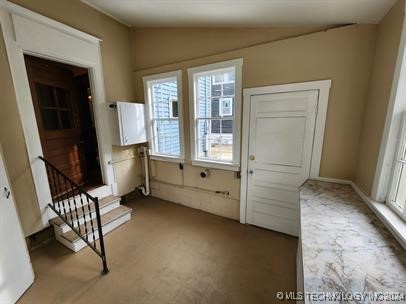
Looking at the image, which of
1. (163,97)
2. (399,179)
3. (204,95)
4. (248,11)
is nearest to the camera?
(399,179)

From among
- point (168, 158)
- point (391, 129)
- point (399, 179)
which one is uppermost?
point (391, 129)

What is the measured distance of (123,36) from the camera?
3.17m

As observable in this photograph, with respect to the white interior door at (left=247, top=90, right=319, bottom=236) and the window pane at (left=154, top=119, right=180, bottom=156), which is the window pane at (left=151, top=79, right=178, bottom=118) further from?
the white interior door at (left=247, top=90, right=319, bottom=236)

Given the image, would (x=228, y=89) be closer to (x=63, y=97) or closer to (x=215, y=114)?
(x=215, y=114)

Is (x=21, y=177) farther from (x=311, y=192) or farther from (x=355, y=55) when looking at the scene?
(x=355, y=55)

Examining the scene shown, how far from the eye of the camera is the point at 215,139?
288cm

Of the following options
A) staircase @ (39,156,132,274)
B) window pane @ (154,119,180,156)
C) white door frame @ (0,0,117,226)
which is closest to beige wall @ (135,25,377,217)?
window pane @ (154,119,180,156)

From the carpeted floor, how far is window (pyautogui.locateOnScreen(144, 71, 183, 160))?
1.37m

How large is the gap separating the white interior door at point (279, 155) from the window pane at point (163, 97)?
1504 mm

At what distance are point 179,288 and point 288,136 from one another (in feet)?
6.94

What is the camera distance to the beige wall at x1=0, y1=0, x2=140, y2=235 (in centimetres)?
194

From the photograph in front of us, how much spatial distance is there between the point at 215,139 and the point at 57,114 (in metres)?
2.64

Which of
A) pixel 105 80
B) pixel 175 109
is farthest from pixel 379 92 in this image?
pixel 105 80

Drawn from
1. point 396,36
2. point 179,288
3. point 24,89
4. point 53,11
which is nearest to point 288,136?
point 396,36
